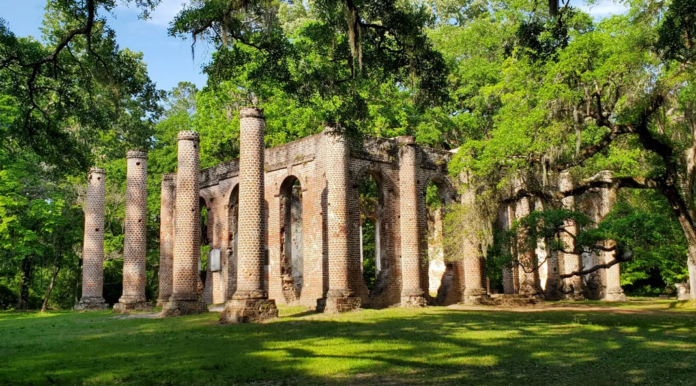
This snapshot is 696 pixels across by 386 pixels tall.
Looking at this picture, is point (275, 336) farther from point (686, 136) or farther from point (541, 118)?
point (686, 136)

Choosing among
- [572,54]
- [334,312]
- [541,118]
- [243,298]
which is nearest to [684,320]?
[541,118]

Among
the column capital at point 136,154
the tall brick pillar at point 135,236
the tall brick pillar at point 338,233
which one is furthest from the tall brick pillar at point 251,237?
the column capital at point 136,154

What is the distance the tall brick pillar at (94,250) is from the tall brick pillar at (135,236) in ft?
7.90

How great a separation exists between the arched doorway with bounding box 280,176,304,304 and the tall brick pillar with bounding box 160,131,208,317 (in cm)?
386

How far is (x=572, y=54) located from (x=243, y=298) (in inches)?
503

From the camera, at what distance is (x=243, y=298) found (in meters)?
17.9

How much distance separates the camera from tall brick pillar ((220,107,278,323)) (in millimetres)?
17781

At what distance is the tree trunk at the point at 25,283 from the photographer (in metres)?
35.5

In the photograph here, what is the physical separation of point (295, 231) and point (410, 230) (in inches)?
238

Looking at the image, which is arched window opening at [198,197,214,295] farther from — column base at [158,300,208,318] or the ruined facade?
column base at [158,300,208,318]

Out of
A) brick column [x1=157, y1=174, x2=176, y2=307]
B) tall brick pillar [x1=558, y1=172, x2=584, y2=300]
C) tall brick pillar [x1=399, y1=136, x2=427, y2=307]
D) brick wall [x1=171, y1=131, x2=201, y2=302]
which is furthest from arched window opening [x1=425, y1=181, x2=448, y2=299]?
brick column [x1=157, y1=174, x2=176, y2=307]

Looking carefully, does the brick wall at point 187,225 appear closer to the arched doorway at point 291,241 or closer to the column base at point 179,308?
the column base at point 179,308

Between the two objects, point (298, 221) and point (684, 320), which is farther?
point (298, 221)

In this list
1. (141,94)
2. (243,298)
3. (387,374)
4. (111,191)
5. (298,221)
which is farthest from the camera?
(111,191)
